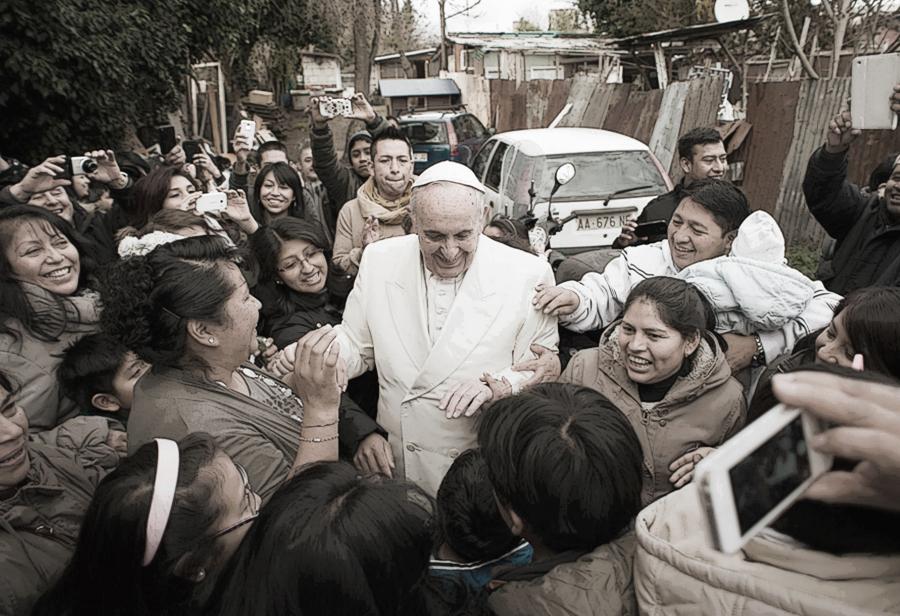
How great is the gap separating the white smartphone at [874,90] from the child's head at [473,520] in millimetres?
2590

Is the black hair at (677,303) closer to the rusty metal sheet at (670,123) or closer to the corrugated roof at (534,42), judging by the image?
the rusty metal sheet at (670,123)

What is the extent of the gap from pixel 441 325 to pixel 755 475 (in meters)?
1.74

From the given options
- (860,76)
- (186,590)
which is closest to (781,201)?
(860,76)

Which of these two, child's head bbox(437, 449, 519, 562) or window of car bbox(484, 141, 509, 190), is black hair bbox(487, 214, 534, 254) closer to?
child's head bbox(437, 449, 519, 562)

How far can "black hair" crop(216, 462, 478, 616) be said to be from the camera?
1200 mm

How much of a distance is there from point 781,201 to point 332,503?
918 centimetres

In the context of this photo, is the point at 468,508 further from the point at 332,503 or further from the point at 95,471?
the point at 95,471

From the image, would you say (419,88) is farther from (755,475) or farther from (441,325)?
(755,475)

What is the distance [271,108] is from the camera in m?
23.5

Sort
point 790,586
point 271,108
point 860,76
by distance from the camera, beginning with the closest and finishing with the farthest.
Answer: point 790,586 → point 860,76 → point 271,108

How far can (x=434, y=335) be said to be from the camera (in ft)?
7.91

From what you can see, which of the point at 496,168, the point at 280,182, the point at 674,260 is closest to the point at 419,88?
the point at 496,168

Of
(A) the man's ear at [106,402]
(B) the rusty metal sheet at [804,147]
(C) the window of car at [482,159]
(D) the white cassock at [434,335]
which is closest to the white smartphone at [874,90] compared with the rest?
(D) the white cassock at [434,335]

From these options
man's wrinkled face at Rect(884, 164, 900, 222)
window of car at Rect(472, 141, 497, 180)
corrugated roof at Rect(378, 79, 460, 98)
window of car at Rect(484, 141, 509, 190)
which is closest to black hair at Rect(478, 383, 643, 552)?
man's wrinkled face at Rect(884, 164, 900, 222)
